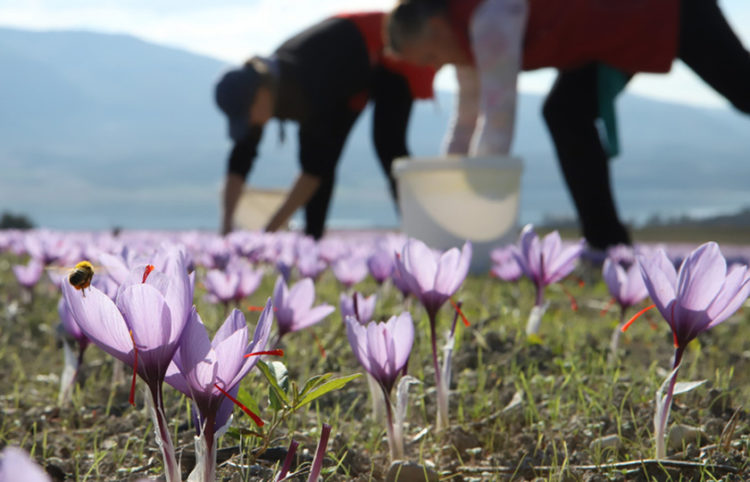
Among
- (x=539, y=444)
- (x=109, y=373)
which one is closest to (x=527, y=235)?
(x=539, y=444)

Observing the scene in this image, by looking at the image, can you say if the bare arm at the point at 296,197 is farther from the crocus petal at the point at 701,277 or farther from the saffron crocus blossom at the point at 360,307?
the crocus petal at the point at 701,277

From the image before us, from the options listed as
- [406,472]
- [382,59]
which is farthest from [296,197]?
[406,472]

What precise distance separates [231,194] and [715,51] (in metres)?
4.69

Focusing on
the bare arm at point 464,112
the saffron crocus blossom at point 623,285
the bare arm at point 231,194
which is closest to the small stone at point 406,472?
the saffron crocus blossom at point 623,285

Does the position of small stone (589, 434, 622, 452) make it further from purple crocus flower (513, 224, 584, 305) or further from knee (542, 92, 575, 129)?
knee (542, 92, 575, 129)

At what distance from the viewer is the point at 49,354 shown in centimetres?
251

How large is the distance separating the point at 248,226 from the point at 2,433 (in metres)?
8.58

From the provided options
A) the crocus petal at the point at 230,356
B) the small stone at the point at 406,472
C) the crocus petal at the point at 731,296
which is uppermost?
the crocus petal at the point at 230,356

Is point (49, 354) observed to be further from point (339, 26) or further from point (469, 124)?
point (339, 26)

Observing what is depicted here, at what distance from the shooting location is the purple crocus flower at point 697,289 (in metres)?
1.12

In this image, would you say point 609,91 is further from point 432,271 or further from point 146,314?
point 146,314

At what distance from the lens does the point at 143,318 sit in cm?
79

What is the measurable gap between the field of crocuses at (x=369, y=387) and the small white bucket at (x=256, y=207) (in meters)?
7.04

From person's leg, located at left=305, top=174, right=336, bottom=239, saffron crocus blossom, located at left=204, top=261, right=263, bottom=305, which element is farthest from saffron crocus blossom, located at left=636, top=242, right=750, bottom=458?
person's leg, located at left=305, top=174, right=336, bottom=239
